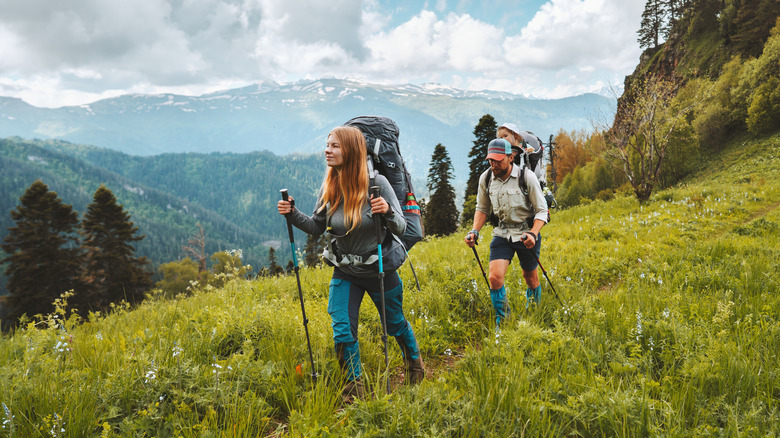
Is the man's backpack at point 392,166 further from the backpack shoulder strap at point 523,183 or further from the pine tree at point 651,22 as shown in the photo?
the pine tree at point 651,22

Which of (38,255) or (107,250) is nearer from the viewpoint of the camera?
(38,255)

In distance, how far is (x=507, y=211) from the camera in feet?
16.2

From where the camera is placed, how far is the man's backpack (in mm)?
3746

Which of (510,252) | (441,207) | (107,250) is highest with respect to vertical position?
(510,252)

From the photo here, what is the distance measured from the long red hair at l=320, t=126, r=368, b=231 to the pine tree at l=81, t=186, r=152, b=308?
4312 cm

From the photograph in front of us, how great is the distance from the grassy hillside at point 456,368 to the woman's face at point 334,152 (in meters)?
2.03

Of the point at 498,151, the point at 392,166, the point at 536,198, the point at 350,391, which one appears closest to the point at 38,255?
the point at 350,391

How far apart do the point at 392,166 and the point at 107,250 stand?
46.7 m

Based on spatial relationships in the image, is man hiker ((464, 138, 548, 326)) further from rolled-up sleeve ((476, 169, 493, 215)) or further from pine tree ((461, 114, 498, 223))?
pine tree ((461, 114, 498, 223))

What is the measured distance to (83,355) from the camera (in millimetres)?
4020

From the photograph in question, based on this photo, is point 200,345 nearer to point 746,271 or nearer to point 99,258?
point 746,271

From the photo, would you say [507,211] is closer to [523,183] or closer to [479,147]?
[523,183]

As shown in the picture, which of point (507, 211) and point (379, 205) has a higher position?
point (379, 205)

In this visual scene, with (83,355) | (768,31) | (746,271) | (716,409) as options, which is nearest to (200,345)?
(83,355)
